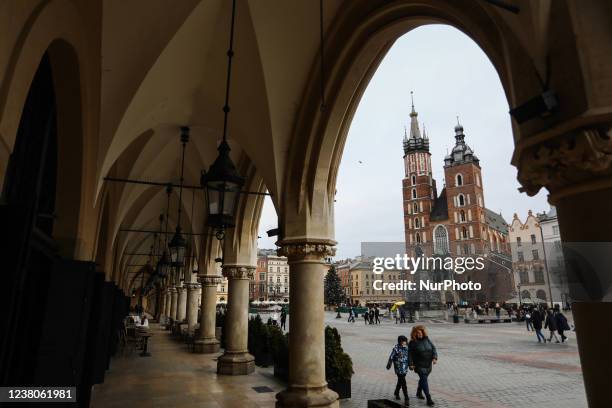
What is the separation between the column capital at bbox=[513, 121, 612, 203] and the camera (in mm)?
2164

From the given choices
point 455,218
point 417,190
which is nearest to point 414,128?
point 417,190

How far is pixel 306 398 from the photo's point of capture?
5.94 meters

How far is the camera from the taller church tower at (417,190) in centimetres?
7475

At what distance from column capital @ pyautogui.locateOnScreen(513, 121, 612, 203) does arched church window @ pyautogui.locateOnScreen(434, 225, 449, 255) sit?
231 ft

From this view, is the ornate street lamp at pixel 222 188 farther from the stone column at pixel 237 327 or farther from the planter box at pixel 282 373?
the stone column at pixel 237 327

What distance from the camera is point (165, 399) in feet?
24.6

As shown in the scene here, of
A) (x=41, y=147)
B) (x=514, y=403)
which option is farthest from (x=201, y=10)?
(x=514, y=403)

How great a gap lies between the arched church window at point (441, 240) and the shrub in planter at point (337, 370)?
65.3 metres

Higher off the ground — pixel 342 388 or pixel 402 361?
pixel 402 361

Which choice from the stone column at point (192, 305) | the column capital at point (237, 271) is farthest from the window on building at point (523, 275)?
the column capital at point (237, 271)

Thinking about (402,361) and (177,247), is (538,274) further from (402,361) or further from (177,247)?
(177,247)

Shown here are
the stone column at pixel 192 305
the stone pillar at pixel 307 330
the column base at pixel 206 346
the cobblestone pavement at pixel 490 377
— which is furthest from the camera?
the stone column at pixel 192 305

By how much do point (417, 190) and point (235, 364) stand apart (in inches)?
2802

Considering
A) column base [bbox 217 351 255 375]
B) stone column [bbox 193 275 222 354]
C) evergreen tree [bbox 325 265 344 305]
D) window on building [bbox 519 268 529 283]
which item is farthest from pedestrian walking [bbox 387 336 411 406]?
evergreen tree [bbox 325 265 344 305]
